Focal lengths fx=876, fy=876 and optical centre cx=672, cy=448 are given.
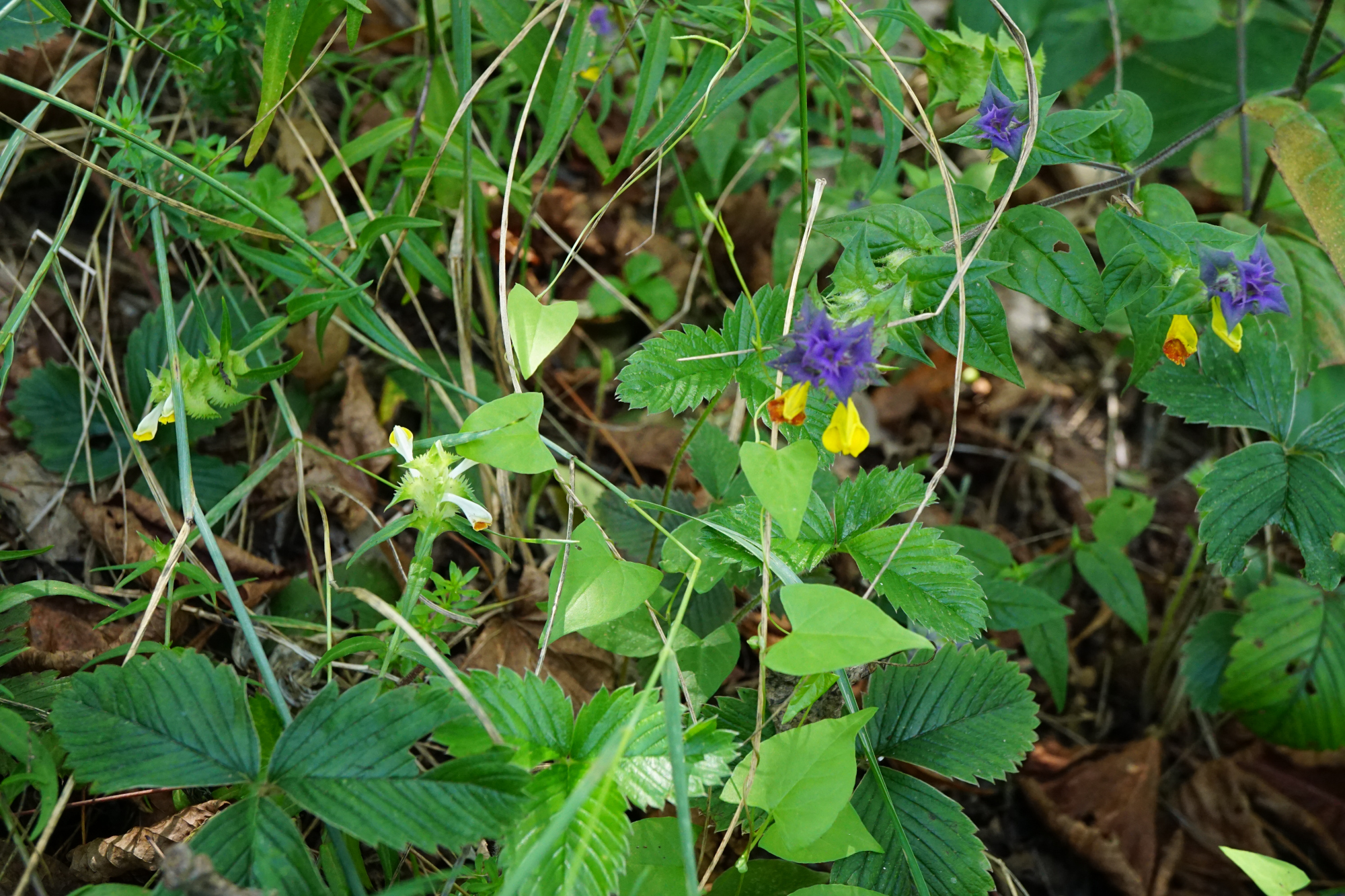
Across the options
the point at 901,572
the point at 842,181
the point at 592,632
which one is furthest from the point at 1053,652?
the point at 842,181

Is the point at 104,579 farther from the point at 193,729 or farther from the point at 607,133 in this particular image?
the point at 607,133

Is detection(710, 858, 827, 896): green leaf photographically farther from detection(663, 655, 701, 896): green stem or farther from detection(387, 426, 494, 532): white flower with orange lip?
detection(387, 426, 494, 532): white flower with orange lip

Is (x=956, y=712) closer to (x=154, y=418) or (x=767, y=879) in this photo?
(x=767, y=879)

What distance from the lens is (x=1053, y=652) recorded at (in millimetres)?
1721

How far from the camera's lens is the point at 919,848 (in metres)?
1.23

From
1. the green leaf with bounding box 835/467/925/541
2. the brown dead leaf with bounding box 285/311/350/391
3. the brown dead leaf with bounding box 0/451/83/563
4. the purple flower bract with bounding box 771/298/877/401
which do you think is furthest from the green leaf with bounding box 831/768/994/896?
the brown dead leaf with bounding box 0/451/83/563

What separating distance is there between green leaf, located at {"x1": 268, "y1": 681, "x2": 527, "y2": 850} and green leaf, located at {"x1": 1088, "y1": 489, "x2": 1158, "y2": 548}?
1406 mm

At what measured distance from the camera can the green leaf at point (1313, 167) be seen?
1439mm

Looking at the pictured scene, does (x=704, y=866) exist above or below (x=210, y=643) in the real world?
below

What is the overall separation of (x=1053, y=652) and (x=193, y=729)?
1485mm

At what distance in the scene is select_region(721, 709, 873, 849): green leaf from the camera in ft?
3.44

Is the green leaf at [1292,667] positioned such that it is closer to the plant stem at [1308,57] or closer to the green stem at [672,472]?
the plant stem at [1308,57]

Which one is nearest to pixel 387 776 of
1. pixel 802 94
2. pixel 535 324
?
pixel 535 324

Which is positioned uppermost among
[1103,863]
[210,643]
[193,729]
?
[193,729]
